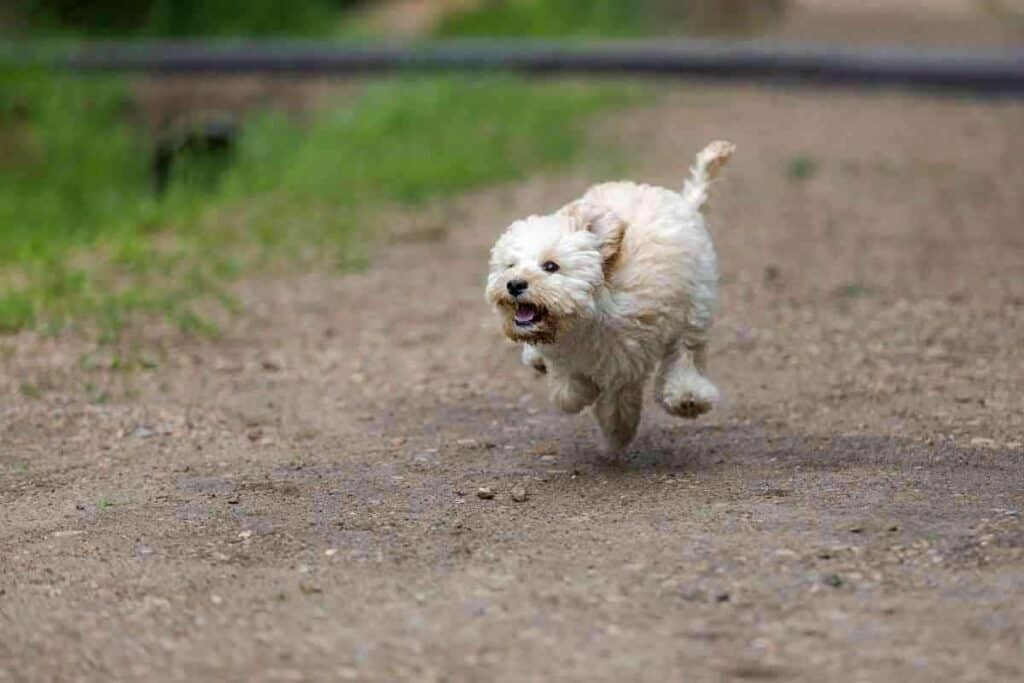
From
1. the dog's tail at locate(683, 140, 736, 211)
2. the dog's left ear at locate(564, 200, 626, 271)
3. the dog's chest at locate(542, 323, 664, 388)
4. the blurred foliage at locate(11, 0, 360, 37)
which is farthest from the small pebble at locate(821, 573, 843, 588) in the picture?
the blurred foliage at locate(11, 0, 360, 37)

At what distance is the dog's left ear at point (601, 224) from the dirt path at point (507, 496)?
0.88 meters

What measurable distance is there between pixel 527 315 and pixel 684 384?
2.61 ft

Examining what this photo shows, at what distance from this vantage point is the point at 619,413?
6629mm

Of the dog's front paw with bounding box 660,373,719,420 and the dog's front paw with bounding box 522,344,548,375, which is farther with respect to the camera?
the dog's front paw with bounding box 522,344,548,375

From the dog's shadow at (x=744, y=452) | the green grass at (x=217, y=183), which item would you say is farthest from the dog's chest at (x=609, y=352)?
the green grass at (x=217, y=183)

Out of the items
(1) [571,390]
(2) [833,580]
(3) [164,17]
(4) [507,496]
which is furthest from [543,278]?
(3) [164,17]

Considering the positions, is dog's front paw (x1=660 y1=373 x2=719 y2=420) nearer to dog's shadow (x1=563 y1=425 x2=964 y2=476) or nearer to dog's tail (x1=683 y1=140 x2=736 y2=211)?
dog's shadow (x1=563 y1=425 x2=964 y2=476)

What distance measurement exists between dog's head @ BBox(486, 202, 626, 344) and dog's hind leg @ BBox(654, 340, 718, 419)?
1.78 ft

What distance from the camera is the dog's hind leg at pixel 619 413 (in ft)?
21.5

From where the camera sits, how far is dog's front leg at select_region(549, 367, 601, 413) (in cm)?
652

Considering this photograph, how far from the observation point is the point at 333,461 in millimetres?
6938

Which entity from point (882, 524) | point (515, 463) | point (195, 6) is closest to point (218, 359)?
point (515, 463)

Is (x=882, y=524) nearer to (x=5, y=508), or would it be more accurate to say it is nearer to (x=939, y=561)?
(x=939, y=561)

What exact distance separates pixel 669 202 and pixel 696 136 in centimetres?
947
